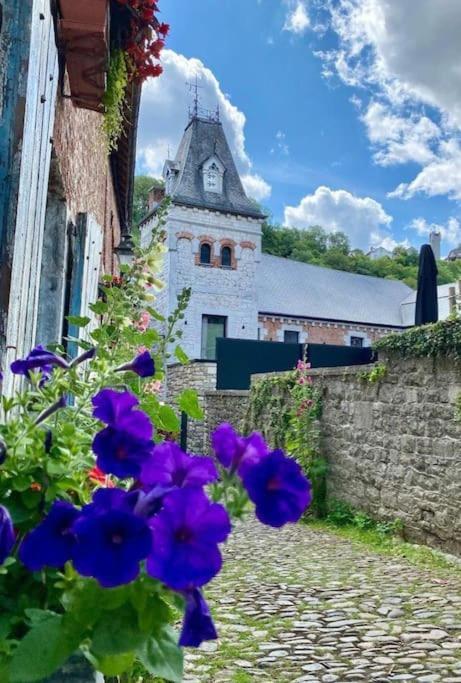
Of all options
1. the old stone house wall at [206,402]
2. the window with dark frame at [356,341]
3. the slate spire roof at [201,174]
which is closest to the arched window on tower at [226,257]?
the slate spire roof at [201,174]

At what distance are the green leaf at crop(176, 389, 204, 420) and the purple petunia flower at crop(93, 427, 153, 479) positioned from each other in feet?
2.03

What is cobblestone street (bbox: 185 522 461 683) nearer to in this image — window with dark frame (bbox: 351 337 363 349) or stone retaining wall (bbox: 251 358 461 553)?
stone retaining wall (bbox: 251 358 461 553)

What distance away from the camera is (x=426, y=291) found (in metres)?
Answer: 8.95

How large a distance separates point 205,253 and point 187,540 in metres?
23.5

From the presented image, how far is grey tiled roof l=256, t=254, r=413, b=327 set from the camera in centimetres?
2608

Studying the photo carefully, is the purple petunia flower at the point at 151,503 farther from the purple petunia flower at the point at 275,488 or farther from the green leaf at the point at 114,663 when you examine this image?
the green leaf at the point at 114,663

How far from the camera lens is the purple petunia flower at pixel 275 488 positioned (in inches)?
33.3

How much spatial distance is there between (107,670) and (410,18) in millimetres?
25953

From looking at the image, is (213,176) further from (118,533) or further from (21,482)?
(118,533)

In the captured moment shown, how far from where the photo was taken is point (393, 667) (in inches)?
110

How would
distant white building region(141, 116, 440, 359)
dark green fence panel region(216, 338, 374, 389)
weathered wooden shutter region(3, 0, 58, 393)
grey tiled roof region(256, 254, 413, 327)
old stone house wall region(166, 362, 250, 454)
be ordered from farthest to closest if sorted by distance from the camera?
grey tiled roof region(256, 254, 413, 327) → distant white building region(141, 116, 440, 359) → dark green fence panel region(216, 338, 374, 389) → old stone house wall region(166, 362, 250, 454) → weathered wooden shutter region(3, 0, 58, 393)

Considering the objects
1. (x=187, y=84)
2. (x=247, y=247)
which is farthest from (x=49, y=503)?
(x=187, y=84)

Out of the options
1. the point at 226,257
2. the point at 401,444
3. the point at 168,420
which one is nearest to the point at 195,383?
the point at 226,257

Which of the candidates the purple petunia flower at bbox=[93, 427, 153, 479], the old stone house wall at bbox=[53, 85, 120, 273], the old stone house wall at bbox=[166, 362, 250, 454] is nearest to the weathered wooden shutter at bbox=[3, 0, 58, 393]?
the old stone house wall at bbox=[53, 85, 120, 273]
